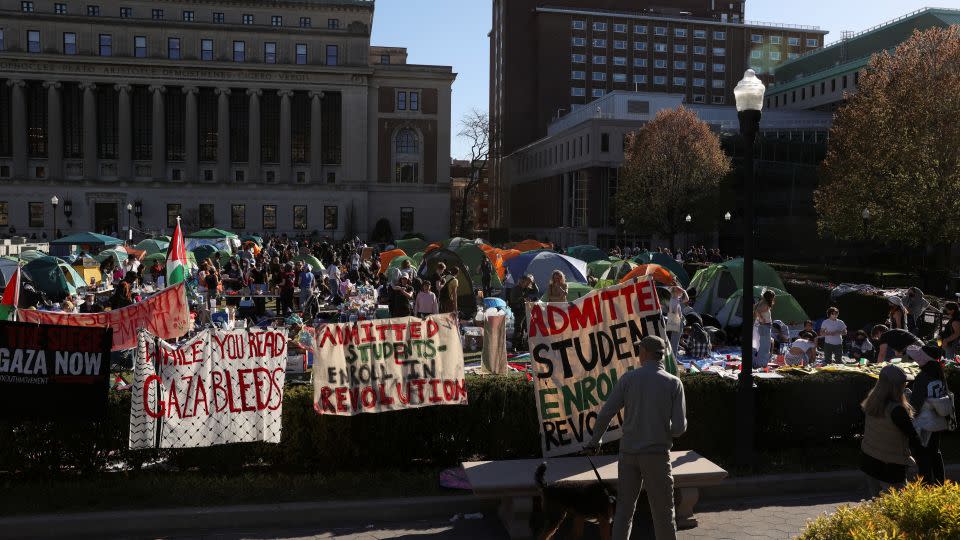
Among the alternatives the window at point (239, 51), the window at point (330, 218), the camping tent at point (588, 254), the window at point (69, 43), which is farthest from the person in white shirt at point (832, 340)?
the window at point (69, 43)

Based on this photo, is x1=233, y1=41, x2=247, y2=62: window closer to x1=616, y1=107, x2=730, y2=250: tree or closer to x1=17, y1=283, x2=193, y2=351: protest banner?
x1=616, y1=107, x2=730, y2=250: tree

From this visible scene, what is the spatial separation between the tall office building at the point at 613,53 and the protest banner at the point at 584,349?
87.6 m

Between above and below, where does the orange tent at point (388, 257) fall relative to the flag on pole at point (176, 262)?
below

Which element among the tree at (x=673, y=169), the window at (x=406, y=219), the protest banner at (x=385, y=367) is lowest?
the protest banner at (x=385, y=367)

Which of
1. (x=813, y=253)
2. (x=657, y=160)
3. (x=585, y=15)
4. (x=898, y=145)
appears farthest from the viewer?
(x=585, y=15)

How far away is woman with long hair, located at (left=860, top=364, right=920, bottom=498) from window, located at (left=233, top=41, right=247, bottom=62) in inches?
3070

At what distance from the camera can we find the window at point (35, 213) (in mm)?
74938

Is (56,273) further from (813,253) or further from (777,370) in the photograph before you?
(813,253)

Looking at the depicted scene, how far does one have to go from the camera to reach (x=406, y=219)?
3199 inches

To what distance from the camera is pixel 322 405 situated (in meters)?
9.08

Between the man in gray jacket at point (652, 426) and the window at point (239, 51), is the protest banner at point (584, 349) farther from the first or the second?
the window at point (239, 51)

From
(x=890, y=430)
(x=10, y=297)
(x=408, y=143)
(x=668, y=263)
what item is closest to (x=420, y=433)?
(x=890, y=430)

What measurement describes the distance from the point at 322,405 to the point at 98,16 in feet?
257

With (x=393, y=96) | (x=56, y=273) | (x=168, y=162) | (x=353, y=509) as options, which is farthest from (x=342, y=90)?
(x=353, y=509)
